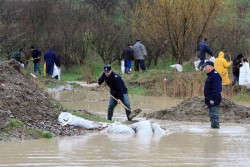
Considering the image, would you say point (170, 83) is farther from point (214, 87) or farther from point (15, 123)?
point (15, 123)

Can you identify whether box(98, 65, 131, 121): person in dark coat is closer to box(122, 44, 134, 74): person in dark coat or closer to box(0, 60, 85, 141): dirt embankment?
box(0, 60, 85, 141): dirt embankment

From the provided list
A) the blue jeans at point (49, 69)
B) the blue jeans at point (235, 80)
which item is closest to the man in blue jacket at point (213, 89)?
the blue jeans at point (235, 80)

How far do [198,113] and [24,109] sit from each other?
19.6 feet

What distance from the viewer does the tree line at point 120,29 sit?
32906 millimetres

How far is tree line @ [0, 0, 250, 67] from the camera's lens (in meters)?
32.9

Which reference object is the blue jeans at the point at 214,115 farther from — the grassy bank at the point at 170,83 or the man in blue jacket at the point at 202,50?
the man in blue jacket at the point at 202,50

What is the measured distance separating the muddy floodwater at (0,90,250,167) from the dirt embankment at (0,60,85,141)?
0.46 m

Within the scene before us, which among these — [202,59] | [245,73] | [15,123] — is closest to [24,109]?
[15,123]

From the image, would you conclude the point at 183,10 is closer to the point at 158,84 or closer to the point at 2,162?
the point at 158,84

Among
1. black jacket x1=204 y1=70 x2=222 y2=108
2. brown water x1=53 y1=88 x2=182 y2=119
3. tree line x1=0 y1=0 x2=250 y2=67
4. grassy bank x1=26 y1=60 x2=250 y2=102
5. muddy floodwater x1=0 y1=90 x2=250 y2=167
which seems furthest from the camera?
tree line x1=0 y1=0 x2=250 y2=67

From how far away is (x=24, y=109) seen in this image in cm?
1316

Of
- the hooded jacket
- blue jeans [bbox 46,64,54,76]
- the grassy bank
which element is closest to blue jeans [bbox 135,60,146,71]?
the hooded jacket

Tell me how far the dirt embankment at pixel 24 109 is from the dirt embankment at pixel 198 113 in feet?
12.9

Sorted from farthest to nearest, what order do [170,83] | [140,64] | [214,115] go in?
1. [140,64]
2. [170,83]
3. [214,115]
